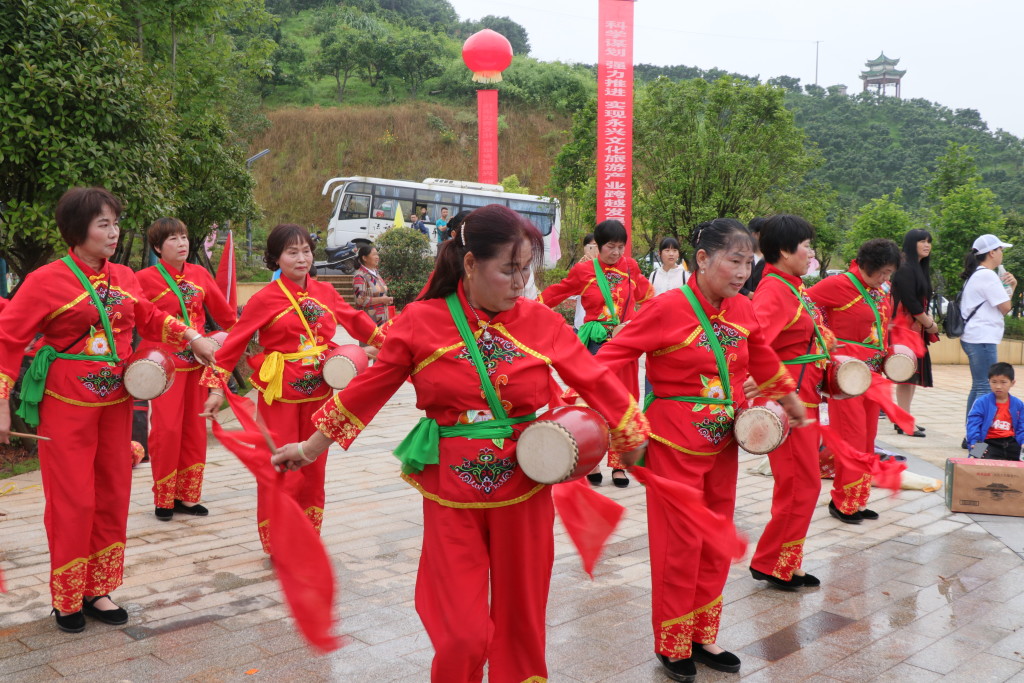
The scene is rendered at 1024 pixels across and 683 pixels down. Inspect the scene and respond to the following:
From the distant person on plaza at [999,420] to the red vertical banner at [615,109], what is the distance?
7.38m

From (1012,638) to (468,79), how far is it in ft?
151

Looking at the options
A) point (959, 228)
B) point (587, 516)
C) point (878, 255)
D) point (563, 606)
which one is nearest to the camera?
point (587, 516)

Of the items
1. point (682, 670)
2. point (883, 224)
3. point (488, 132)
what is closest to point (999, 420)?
point (682, 670)

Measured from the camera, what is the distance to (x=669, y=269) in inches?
372

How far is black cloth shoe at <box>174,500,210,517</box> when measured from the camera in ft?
19.9

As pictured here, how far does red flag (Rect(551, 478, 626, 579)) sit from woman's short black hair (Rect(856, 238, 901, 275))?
2911 millimetres

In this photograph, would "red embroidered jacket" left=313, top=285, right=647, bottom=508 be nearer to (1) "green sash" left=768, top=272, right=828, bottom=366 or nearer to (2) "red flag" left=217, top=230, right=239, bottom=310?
(1) "green sash" left=768, top=272, right=828, bottom=366

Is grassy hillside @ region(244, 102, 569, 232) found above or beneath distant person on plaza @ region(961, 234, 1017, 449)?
above

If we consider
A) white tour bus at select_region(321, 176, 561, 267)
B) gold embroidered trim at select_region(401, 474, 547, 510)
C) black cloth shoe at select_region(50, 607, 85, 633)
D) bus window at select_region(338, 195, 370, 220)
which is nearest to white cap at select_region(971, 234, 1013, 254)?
gold embroidered trim at select_region(401, 474, 547, 510)

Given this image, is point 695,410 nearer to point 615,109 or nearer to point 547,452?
point 547,452

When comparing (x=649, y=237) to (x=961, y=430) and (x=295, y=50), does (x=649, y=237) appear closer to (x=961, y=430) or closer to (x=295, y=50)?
(x=961, y=430)

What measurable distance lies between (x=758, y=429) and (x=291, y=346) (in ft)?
8.58

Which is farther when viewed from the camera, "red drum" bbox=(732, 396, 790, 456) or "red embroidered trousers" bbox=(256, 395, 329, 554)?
"red embroidered trousers" bbox=(256, 395, 329, 554)

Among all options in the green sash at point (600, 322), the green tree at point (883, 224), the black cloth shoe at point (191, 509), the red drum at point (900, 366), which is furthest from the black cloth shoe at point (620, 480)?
the green tree at point (883, 224)
